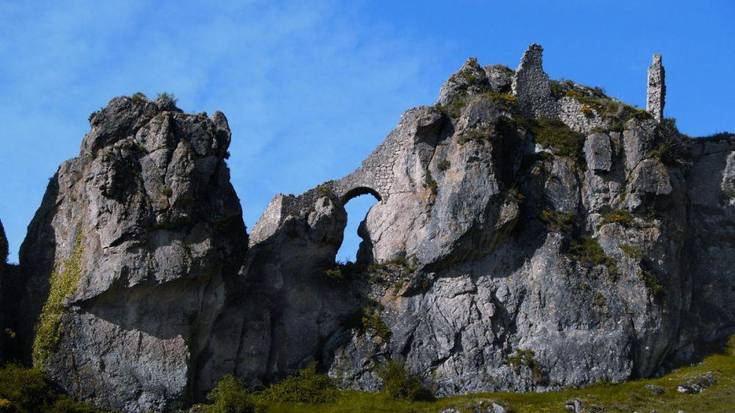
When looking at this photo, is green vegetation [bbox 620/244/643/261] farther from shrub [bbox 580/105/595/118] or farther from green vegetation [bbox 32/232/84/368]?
green vegetation [bbox 32/232/84/368]

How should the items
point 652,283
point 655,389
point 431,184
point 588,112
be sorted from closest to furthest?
1. point 655,389
2. point 652,283
3. point 431,184
4. point 588,112

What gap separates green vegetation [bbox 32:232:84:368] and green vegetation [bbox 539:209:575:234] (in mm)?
17642

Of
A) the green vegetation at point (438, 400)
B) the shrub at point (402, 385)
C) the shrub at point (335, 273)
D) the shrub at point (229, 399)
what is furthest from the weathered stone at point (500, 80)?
the shrub at point (229, 399)

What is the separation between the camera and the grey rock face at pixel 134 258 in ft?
173

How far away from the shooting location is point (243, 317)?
56.0 meters

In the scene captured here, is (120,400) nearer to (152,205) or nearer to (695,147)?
(152,205)

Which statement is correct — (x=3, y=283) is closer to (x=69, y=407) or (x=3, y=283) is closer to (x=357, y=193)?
(x=69, y=407)

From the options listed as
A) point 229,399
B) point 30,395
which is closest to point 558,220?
point 229,399

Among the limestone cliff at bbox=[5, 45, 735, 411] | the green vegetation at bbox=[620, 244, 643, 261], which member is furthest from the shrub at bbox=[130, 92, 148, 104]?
the green vegetation at bbox=[620, 244, 643, 261]

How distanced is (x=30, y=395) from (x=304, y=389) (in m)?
9.78

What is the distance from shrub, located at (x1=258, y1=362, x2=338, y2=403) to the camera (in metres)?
54.3

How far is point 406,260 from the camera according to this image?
57.9 metres

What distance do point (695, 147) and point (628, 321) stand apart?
10487 millimetres

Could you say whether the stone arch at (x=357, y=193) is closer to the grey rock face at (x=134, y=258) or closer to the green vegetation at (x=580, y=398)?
the grey rock face at (x=134, y=258)
